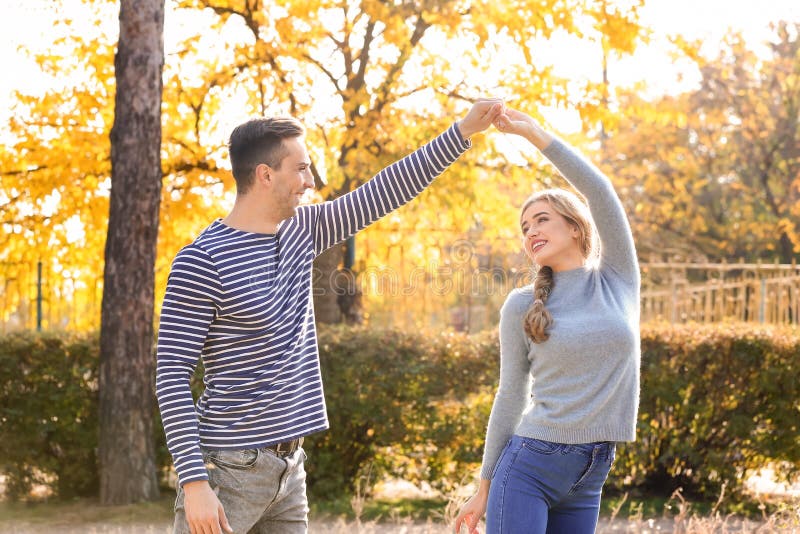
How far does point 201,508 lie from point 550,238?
1164 millimetres

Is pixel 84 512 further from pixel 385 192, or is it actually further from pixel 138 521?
pixel 385 192

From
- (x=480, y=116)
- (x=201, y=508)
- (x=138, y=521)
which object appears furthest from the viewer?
(x=138, y=521)

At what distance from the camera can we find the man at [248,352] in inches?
99.1

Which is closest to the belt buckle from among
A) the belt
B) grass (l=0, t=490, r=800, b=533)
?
the belt

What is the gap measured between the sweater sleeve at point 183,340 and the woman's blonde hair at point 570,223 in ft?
2.74

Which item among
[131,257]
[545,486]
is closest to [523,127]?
[545,486]

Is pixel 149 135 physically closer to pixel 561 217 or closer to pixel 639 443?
pixel 639 443

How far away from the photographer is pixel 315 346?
2779mm

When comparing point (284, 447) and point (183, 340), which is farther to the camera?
point (284, 447)

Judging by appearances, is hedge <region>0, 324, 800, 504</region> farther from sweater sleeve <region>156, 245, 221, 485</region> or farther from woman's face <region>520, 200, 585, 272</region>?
sweater sleeve <region>156, 245, 221, 485</region>

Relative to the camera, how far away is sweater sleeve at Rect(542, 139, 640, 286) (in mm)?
2861

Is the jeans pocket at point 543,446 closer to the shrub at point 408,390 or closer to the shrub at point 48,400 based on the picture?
the shrub at point 408,390

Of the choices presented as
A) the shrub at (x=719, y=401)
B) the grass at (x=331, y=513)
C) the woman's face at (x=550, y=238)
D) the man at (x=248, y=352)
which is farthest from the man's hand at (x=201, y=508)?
the shrub at (x=719, y=401)

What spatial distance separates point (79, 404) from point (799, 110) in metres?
15.3
